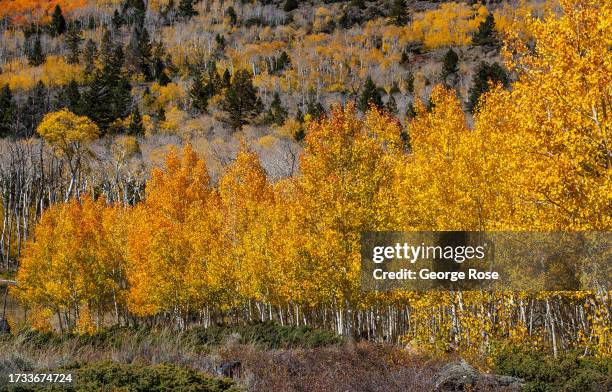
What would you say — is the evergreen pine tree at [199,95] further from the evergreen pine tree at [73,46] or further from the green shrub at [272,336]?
the green shrub at [272,336]

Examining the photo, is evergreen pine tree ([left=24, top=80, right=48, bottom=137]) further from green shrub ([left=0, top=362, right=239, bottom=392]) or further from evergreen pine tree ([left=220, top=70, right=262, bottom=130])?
green shrub ([left=0, top=362, right=239, bottom=392])

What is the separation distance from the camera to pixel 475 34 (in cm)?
14188

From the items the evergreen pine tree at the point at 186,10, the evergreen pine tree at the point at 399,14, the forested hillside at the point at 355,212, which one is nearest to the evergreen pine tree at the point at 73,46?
the evergreen pine tree at the point at 186,10

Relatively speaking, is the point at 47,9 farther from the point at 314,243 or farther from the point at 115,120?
the point at 314,243

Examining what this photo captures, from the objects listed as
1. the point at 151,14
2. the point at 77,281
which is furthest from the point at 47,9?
the point at 77,281

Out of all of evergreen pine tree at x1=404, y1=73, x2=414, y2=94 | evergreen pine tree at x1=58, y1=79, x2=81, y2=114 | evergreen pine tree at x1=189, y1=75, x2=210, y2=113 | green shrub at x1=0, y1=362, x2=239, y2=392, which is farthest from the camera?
evergreen pine tree at x1=404, y1=73, x2=414, y2=94

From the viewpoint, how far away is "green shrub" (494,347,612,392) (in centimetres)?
945

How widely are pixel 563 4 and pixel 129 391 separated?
35.0 feet

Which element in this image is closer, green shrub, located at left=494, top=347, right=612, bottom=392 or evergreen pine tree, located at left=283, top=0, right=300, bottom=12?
green shrub, located at left=494, top=347, right=612, bottom=392

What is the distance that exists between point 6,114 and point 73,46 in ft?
179

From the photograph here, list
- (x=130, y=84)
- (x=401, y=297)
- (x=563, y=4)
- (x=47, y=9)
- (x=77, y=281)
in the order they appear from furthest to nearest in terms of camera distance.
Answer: (x=47, y=9) → (x=130, y=84) → (x=77, y=281) → (x=401, y=297) → (x=563, y=4)

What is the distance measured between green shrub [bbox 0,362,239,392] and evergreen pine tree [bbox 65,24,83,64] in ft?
451

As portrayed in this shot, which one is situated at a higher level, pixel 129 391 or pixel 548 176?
pixel 548 176

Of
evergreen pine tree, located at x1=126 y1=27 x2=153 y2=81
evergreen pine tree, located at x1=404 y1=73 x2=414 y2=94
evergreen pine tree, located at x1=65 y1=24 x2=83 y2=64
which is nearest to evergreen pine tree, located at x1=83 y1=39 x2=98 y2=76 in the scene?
evergreen pine tree, located at x1=65 y1=24 x2=83 y2=64
